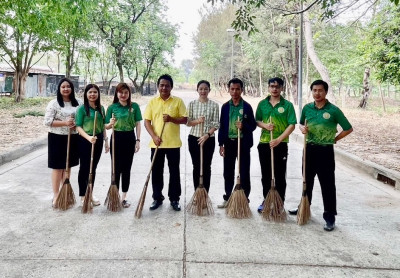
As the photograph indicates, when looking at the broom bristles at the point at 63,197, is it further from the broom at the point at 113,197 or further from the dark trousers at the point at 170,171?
the dark trousers at the point at 170,171

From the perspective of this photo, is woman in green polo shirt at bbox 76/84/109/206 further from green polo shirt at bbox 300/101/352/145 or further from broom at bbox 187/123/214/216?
green polo shirt at bbox 300/101/352/145

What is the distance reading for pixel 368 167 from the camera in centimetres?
691

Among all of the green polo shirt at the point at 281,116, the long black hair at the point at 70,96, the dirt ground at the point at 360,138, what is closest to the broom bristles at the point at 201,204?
the green polo shirt at the point at 281,116

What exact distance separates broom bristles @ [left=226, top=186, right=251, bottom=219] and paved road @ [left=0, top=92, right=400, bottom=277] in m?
0.09

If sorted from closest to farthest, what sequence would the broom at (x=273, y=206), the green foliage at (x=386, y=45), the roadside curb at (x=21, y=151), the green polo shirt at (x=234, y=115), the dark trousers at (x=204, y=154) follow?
1. the broom at (x=273, y=206)
2. the green polo shirt at (x=234, y=115)
3. the dark trousers at (x=204, y=154)
4. the roadside curb at (x=21, y=151)
5. the green foliage at (x=386, y=45)

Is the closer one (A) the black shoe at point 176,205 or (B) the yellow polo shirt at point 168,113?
(B) the yellow polo shirt at point 168,113

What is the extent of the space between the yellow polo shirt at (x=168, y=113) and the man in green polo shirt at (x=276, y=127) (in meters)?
0.98

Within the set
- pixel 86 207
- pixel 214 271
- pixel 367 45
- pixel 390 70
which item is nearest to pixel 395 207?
pixel 214 271

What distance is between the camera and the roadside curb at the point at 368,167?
610 centimetres

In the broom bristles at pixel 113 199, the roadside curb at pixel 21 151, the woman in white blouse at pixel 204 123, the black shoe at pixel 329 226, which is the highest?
the woman in white blouse at pixel 204 123

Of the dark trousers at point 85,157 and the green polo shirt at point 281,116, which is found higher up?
the green polo shirt at point 281,116

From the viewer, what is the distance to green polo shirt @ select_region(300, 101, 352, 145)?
12.9ft

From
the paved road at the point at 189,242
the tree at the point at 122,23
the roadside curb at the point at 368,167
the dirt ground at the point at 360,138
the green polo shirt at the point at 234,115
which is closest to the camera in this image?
the paved road at the point at 189,242

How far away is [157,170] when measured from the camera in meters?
4.58
